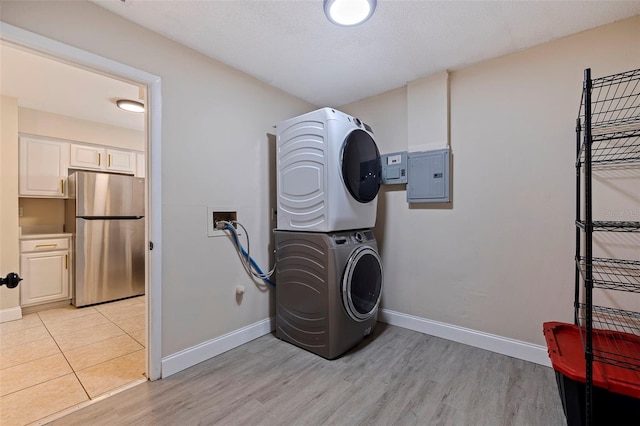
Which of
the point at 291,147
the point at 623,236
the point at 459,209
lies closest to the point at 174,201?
the point at 291,147

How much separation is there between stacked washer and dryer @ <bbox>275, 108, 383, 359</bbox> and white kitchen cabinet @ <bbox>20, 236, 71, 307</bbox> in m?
2.84

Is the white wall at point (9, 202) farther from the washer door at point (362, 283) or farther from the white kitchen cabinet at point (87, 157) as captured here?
the washer door at point (362, 283)

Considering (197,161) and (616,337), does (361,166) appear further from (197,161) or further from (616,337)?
(616,337)

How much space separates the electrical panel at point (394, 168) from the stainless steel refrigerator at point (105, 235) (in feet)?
10.8

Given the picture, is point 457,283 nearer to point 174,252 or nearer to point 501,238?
point 501,238

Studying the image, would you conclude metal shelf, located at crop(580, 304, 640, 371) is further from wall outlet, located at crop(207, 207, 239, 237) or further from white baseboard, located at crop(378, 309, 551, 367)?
wall outlet, located at crop(207, 207, 239, 237)

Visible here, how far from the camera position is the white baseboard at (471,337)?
74.3 inches

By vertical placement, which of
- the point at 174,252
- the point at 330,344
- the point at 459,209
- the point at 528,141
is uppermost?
the point at 528,141

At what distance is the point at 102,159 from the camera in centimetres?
359

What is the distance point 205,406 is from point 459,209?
7.27ft

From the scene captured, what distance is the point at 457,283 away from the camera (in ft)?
7.28

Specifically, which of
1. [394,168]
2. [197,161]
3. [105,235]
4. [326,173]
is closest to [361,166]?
[326,173]

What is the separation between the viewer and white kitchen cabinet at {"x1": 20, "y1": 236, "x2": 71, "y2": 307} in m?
2.92

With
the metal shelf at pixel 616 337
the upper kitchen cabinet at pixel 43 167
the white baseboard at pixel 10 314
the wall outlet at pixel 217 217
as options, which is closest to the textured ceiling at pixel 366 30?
the wall outlet at pixel 217 217
